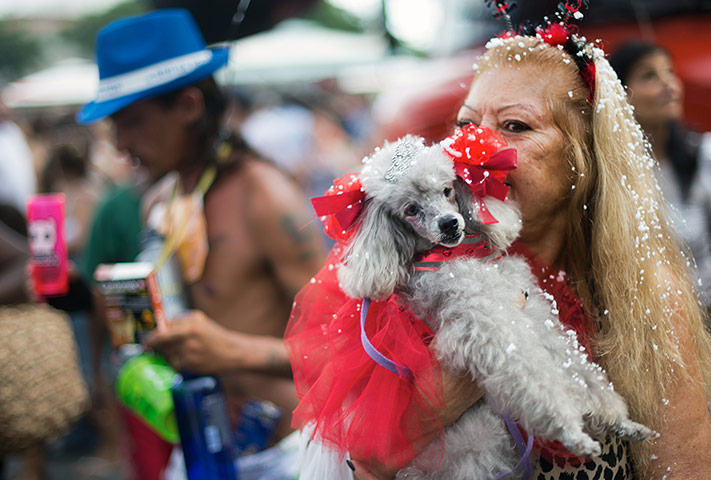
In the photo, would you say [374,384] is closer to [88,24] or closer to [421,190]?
[421,190]

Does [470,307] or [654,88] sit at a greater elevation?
[470,307]

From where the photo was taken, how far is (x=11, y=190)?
4234mm

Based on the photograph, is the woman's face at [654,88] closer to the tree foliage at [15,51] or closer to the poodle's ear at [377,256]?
the poodle's ear at [377,256]

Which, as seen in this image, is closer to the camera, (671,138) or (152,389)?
(152,389)

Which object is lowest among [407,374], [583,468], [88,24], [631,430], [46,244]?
[88,24]

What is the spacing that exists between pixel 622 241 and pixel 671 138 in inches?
106

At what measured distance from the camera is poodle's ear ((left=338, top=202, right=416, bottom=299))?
1.24 meters

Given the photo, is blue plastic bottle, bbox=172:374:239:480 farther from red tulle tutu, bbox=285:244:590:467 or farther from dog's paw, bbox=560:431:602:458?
dog's paw, bbox=560:431:602:458

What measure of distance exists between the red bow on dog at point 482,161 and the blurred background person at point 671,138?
78.7 inches

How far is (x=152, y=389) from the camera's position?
2.24 metres

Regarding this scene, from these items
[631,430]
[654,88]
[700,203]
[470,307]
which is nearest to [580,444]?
[631,430]

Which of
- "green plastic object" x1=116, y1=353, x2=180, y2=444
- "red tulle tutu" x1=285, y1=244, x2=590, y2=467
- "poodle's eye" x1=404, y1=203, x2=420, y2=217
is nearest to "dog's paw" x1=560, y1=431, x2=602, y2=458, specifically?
"red tulle tutu" x1=285, y1=244, x2=590, y2=467

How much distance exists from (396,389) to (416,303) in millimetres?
188

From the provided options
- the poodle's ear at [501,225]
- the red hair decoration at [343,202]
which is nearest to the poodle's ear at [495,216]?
the poodle's ear at [501,225]
